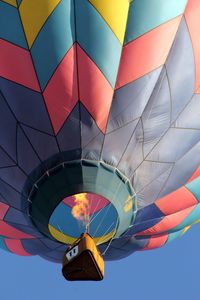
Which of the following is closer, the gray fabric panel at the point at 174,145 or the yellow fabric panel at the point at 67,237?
the gray fabric panel at the point at 174,145

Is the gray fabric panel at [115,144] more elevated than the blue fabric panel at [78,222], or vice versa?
the gray fabric panel at [115,144]

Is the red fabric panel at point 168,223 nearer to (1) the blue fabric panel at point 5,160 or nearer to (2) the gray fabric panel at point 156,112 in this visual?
(2) the gray fabric panel at point 156,112

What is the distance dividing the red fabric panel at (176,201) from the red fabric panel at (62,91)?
88.0 inches

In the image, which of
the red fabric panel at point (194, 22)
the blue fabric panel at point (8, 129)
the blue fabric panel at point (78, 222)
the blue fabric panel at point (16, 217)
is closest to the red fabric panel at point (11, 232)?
the blue fabric panel at point (16, 217)

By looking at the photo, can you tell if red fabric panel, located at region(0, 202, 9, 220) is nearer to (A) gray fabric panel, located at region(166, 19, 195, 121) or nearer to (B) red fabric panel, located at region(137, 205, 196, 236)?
(B) red fabric panel, located at region(137, 205, 196, 236)

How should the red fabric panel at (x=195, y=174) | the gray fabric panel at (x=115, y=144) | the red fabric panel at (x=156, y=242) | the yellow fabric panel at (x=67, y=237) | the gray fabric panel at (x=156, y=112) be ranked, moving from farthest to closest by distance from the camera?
the red fabric panel at (x=156, y=242)
the red fabric panel at (x=195, y=174)
the yellow fabric panel at (x=67, y=237)
the gray fabric panel at (x=156, y=112)
the gray fabric panel at (x=115, y=144)

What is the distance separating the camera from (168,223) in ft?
31.7

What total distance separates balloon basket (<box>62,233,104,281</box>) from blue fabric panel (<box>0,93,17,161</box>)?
5.09 ft

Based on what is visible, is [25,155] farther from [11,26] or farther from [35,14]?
[35,14]

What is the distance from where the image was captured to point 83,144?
297 inches

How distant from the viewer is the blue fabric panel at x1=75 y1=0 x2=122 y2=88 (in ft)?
24.6

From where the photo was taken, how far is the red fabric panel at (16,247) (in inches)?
402

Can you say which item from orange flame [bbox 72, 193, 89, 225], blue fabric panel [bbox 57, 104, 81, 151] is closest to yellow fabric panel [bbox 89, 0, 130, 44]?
blue fabric panel [bbox 57, 104, 81, 151]

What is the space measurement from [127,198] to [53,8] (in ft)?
8.58
